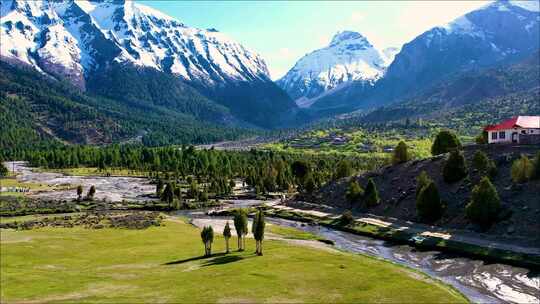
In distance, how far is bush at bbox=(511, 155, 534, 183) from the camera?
123 m

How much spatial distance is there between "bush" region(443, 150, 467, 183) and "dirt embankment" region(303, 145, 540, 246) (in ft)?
5.84

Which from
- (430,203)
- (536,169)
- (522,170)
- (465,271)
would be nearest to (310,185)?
(430,203)

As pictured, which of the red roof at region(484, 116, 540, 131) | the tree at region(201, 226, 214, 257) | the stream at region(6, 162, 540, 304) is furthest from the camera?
the red roof at region(484, 116, 540, 131)

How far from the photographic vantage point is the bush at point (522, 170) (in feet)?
405

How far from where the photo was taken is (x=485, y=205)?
114688 mm

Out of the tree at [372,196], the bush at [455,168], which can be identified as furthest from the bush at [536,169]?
the tree at [372,196]

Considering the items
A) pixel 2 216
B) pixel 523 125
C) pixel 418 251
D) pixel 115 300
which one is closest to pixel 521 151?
pixel 523 125

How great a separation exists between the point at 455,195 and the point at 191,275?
81.5 meters

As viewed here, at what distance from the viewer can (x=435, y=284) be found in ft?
261

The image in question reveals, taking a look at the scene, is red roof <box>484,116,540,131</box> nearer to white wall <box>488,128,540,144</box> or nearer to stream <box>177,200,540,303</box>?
white wall <box>488,128,540,144</box>

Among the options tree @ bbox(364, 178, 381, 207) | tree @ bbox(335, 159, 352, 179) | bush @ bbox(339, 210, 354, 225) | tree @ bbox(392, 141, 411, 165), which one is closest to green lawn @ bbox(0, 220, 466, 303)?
bush @ bbox(339, 210, 354, 225)

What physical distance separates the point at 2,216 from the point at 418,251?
428 ft

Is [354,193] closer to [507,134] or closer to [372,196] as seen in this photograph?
[372,196]

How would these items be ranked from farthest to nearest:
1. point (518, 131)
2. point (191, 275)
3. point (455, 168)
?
1. point (518, 131)
2. point (455, 168)
3. point (191, 275)
